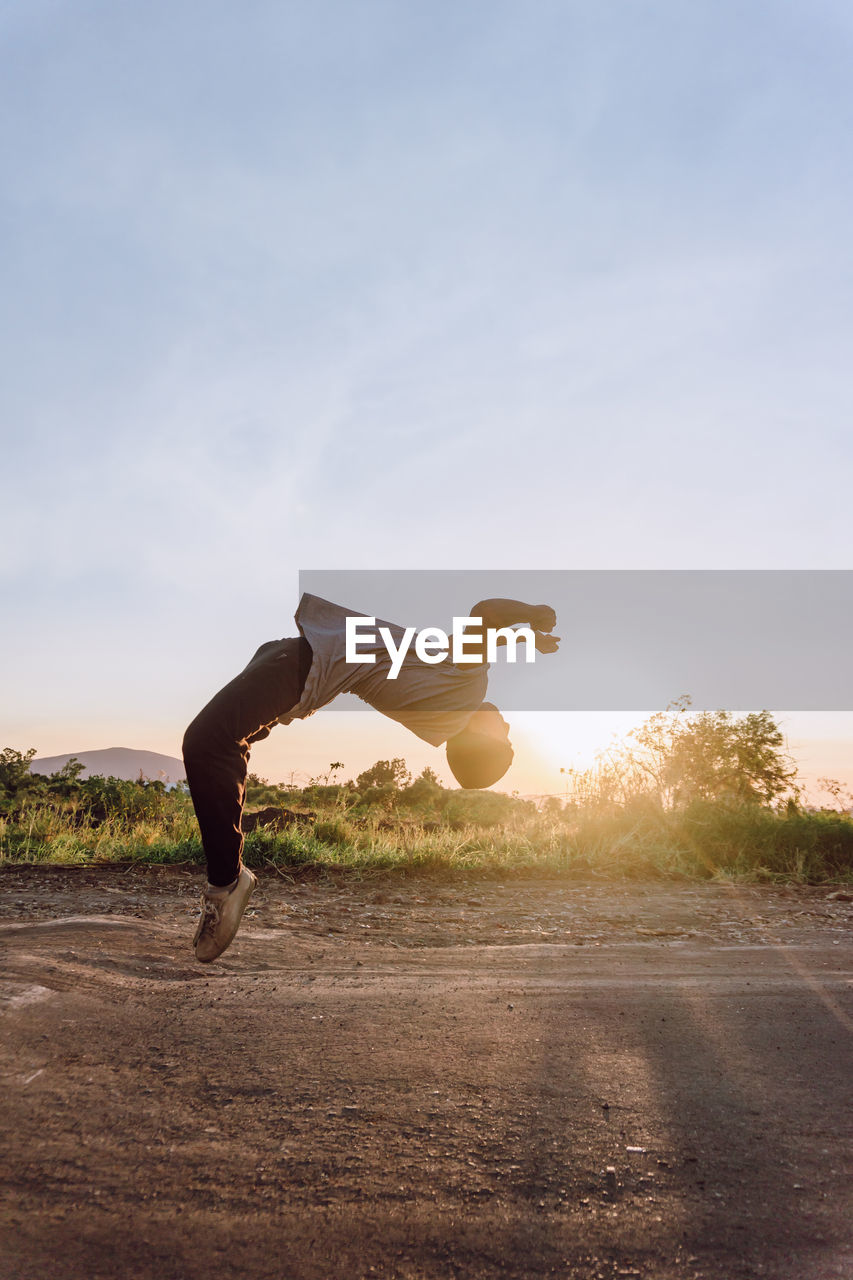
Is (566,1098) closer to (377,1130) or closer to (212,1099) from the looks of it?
(377,1130)

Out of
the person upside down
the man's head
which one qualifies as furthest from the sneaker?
the man's head

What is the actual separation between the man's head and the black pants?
0.74 metres

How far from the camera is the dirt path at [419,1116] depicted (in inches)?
61.3

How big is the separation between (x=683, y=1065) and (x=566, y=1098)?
0.50 metres

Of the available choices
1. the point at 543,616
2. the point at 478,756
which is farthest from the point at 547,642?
the point at 478,756

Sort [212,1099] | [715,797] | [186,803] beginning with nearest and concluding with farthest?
[212,1099], [715,797], [186,803]

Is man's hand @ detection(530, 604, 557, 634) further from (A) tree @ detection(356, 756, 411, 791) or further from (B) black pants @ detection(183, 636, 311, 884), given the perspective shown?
(A) tree @ detection(356, 756, 411, 791)

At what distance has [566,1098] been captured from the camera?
2.22 meters

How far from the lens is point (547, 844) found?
9.85 metres

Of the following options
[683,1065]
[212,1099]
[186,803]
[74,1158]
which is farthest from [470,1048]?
[186,803]

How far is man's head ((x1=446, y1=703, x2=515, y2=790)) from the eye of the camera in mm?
3521

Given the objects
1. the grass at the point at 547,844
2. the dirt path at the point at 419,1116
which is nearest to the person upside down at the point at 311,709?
the dirt path at the point at 419,1116

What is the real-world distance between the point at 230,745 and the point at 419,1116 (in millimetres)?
1478

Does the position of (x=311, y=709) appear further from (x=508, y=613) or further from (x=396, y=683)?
(x=508, y=613)
